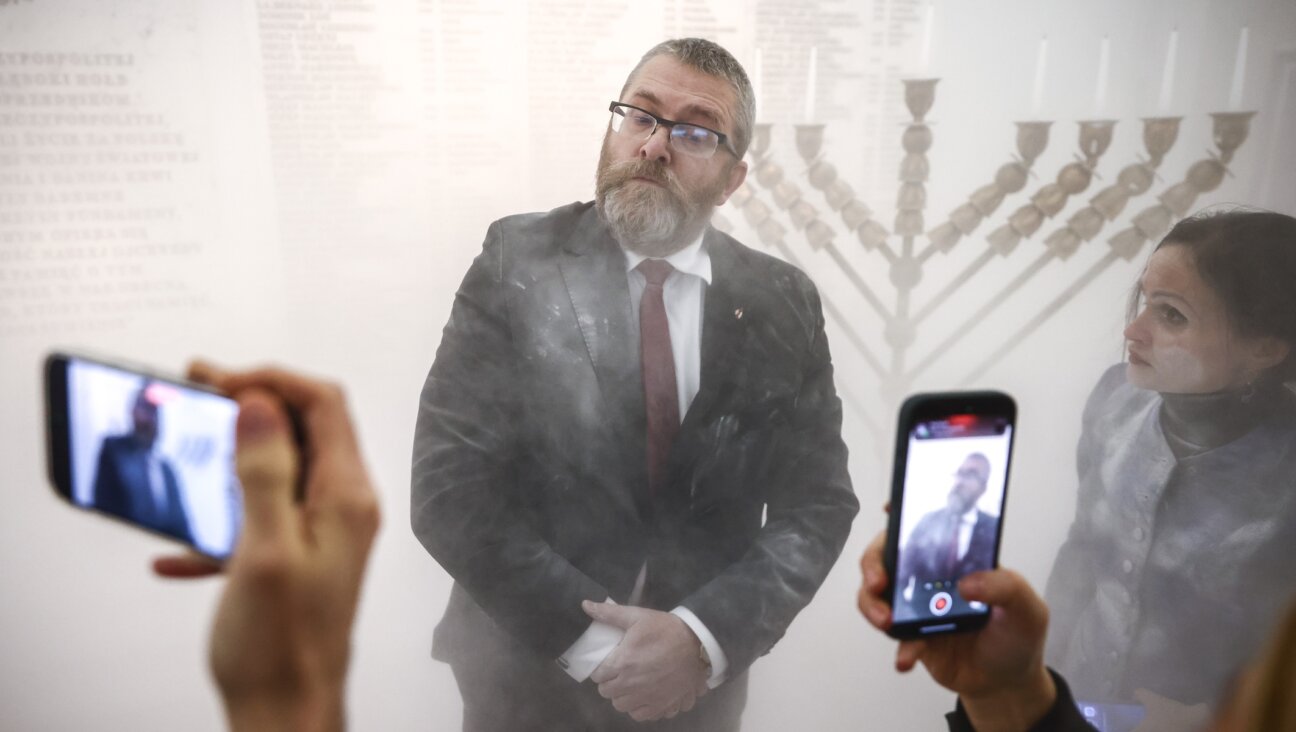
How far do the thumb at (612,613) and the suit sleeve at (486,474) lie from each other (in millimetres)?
14

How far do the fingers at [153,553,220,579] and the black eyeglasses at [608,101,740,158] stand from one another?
66 centimetres

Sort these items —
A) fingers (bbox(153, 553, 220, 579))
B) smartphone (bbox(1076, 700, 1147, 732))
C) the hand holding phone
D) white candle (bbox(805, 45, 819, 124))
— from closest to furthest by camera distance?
fingers (bbox(153, 553, 220, 579)) → the hand holding phone → white candle (bbox(805, 45, 819, 124)) → smartphone (bbox(1076, 700, 1147, 732))

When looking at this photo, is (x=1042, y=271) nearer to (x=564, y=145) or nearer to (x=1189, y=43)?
(x=1189, y=43)

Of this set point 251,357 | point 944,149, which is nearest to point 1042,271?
point 944,149

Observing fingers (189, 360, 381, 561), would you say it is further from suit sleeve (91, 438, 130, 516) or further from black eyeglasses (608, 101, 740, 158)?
black eyeglasses (608, 101, 740, 158)

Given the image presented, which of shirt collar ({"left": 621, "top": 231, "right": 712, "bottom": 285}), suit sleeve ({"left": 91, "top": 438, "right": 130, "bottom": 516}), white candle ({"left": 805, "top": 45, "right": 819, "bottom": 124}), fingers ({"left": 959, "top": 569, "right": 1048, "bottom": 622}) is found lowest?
fingers ({"left": 959, "top": 569, "right": 1048, "bottom": 622})

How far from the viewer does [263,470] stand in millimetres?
422

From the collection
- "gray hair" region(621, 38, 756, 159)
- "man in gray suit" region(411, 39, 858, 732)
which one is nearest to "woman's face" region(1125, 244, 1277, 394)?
"man in gray suit" region(411, 39, 858, 732)

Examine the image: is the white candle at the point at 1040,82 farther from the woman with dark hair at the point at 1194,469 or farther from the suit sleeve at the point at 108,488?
the suit sleeve at the point at 108,488

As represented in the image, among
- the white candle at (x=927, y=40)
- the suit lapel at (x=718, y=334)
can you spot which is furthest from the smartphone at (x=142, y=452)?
the white candle at (x=927, y=40)

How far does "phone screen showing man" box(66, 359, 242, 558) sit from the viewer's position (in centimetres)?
66

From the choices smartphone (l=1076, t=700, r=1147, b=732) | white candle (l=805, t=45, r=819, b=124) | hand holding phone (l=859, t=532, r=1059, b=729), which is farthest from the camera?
smartphone (l=1076, t=700, r=1147, b=732)

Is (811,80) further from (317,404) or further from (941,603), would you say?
(317,404)

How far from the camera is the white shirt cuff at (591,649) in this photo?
1.01 meters
